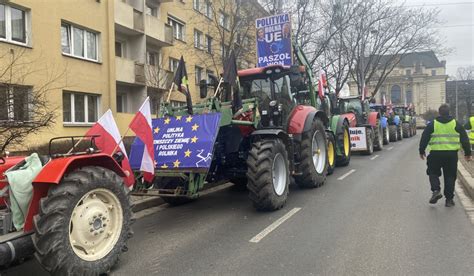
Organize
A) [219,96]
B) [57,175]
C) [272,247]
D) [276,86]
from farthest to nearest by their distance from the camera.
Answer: [276,86] → [219,96] → [272,247] → [57,175]

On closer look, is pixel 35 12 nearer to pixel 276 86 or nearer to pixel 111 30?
pixel 111 30

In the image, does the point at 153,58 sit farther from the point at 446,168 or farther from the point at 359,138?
the point at 446,168

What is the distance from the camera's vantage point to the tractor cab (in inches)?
379

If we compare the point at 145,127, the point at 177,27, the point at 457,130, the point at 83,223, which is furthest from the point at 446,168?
the point at 177,27

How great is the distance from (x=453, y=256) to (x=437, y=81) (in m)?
107

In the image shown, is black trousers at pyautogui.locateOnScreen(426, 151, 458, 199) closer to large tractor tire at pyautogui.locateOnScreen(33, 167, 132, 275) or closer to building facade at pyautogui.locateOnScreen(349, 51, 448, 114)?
large tractor tire at pyautogui.locateOnScreen(33, 167, 132, 275)

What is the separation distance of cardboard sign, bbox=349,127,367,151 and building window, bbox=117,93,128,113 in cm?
1363

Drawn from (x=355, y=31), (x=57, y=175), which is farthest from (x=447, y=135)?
(x=355, y=31)

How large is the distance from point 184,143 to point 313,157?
162 inches

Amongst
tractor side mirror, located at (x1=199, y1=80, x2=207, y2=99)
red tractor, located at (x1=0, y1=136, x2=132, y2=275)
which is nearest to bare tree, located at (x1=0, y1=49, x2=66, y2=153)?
tractor side mirror, located at (x1=199, y1=80, x2=207, y2=99)

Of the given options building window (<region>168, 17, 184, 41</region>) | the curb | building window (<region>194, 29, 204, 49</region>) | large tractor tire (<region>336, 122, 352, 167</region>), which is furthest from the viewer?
building window (<region>194, 29, 204, 49</region>)

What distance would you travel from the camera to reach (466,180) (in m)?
9.61

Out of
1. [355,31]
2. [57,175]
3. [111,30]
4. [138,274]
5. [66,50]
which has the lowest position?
[138,274]

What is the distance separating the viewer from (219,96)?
9.12 meters
